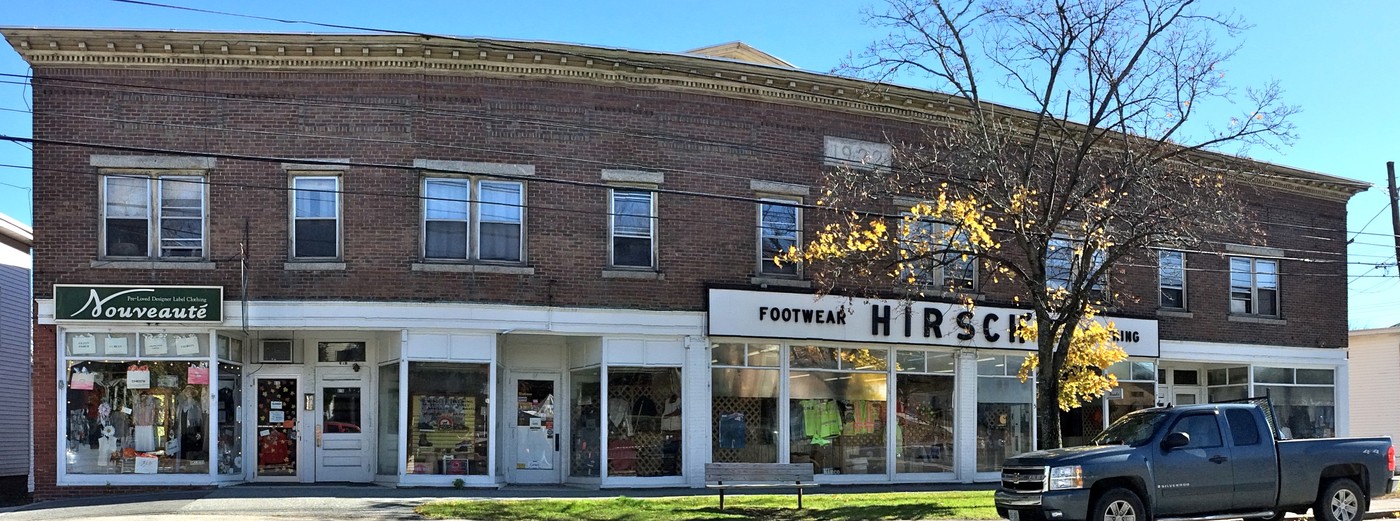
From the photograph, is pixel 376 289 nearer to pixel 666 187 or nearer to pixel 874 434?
pixel 666 187

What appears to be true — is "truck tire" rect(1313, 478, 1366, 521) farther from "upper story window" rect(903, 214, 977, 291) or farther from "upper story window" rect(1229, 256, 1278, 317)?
"upper story window" rect(1229, 256, 1278, 317)

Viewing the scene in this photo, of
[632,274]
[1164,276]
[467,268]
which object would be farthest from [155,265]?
[1164,276]

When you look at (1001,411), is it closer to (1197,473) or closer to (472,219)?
(1197,473)

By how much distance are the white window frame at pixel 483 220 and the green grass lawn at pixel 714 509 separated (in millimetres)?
4218

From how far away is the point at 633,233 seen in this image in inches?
802

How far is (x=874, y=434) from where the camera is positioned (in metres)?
22.4

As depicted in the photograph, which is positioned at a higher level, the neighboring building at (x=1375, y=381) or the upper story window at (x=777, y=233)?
the upper story window at (x=777, y=233)

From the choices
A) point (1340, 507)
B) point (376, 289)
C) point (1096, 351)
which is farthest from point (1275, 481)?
point (376, 289)

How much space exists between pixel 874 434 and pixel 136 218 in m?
13.4

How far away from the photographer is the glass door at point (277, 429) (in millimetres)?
19953

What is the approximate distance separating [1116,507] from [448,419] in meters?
10.6

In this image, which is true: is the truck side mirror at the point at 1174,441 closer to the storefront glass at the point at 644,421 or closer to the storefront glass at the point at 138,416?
the storefront glass at the point at 644,421

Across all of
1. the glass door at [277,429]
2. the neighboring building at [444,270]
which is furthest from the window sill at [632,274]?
the glass door at [277,429]

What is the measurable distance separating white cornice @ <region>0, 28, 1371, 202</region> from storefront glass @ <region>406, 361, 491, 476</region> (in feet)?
16.2
